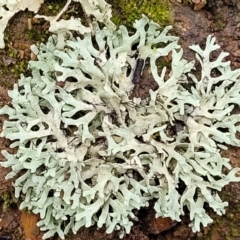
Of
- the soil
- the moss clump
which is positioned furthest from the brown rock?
the moss clump

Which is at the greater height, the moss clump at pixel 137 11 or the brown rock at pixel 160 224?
the moss clump at pixel 137 11

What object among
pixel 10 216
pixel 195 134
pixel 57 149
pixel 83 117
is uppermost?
pixel 195 134

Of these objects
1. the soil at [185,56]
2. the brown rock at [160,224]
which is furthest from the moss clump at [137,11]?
the brown rock at [160,224]

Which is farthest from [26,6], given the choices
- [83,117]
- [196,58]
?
[196,58]

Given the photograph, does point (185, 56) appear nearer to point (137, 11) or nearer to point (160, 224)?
point (137, 11)

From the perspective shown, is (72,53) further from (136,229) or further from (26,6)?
(136,229)

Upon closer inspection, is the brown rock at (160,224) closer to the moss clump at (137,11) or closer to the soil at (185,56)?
the soil at (185,56)
